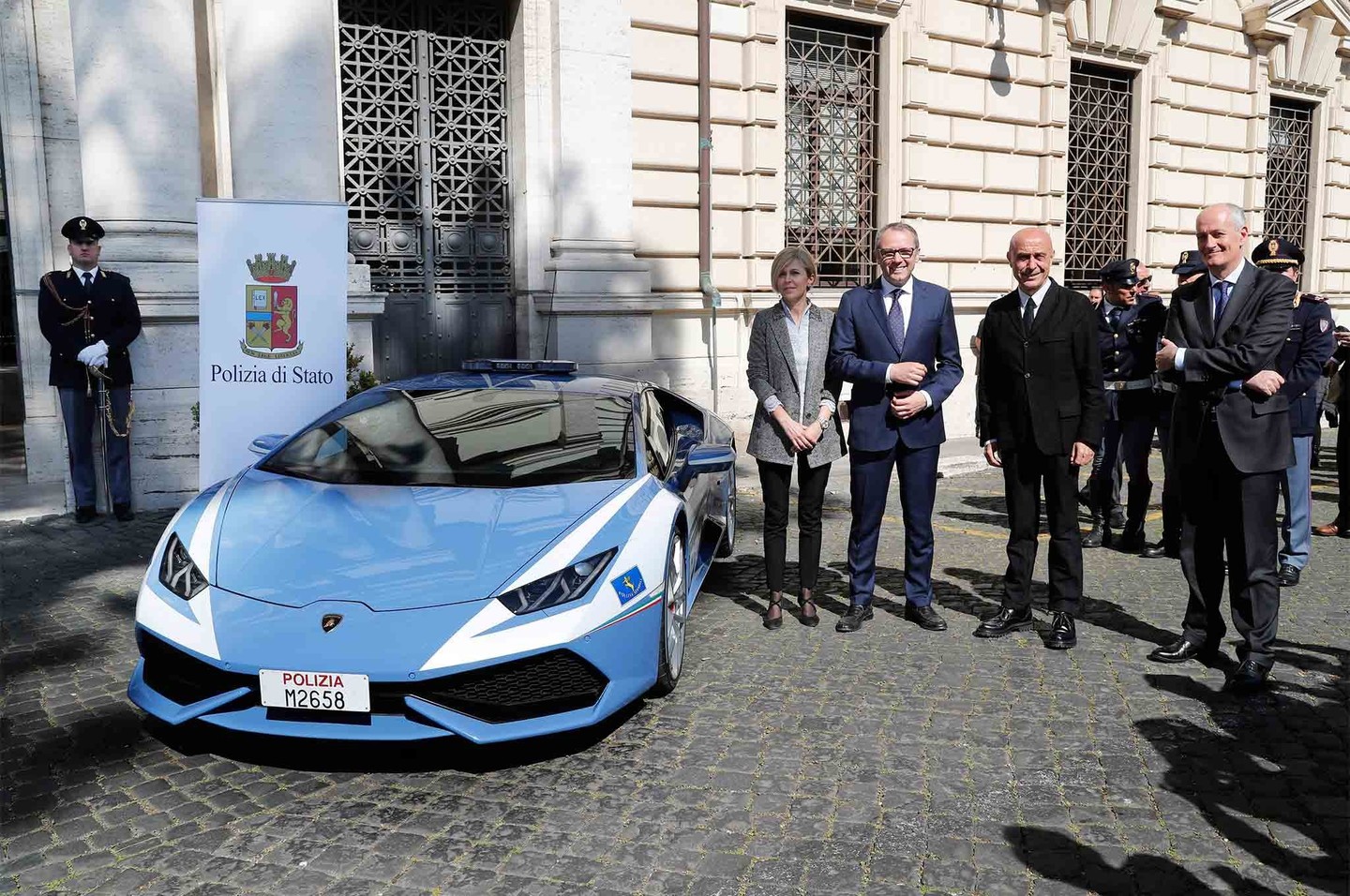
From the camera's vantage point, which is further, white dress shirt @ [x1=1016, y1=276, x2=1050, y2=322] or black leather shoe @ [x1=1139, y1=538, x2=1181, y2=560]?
black leather shoe @ [x1=1139, y1=538, x2=1181, y2=560]

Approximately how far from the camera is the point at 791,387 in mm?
5770

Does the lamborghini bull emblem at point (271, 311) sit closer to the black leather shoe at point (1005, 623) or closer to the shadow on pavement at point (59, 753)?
the shadow on pavement at point (59, 753)

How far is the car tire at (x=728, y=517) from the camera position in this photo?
659 centimetres

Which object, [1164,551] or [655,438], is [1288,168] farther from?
[655,438]

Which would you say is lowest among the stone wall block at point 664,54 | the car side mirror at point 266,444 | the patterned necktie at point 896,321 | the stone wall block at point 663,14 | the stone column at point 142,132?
the car side mirror at point 266,444

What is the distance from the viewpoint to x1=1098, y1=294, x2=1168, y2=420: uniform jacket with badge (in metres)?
7.73

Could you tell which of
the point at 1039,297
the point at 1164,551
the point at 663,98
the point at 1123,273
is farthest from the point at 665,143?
the point at 1039,297

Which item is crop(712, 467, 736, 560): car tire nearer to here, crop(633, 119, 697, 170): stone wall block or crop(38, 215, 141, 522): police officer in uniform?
crop(38, 215, 141, 522): police officer in uniform

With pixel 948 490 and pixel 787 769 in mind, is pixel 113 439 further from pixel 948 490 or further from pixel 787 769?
pixel 948 490

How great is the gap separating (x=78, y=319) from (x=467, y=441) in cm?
489

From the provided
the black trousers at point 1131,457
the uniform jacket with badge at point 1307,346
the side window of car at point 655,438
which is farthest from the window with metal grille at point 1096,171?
the side window of car at point 655,438

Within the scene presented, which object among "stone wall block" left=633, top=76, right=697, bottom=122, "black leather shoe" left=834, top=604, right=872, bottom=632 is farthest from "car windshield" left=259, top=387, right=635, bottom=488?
"stone wall block" left=633, top=76, right=697, bottom=122

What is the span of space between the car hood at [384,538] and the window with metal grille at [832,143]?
9.52 meters

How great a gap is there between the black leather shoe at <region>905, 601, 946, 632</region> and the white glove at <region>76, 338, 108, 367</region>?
6.08m
